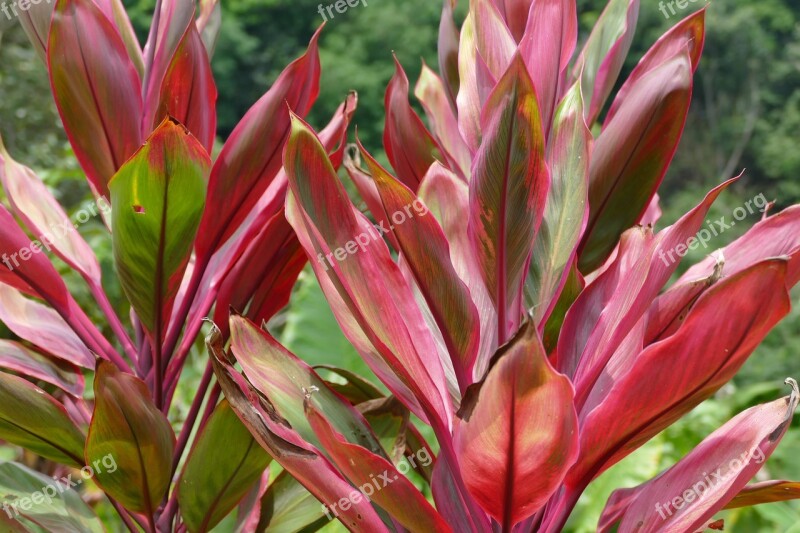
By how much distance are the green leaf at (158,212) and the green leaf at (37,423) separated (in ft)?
0.45

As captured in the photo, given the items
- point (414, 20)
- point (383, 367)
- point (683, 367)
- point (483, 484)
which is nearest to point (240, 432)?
point (383, 367)

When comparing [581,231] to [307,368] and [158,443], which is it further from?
[158,443]

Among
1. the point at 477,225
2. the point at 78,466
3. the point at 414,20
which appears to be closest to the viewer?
the point at 477,225

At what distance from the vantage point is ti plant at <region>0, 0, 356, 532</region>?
2.55 feet

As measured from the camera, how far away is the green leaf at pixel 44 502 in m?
0.84

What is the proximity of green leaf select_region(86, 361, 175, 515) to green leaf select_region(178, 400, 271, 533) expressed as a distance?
0.03m

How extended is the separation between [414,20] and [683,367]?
3205cm

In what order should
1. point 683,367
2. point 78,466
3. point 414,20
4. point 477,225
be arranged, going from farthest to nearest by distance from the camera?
point 414,20 → point 78,466 → point 477,225 → point 683,367

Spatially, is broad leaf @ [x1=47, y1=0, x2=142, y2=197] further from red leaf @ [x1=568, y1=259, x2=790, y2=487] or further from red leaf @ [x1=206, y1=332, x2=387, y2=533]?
red leaf @ [x1=568, y1=259, x2=790, y2=487]

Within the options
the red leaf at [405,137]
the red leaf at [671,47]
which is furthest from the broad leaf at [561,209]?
the red leaf at [405,137]

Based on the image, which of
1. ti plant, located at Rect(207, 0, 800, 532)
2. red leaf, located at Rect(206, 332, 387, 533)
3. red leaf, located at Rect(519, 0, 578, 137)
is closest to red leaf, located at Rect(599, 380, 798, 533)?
ti plant, located at Rect(207, 0, 800, 532)

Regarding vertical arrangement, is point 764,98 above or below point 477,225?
below

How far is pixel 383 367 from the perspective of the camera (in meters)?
0.75

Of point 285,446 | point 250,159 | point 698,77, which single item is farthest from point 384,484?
point 698,77
